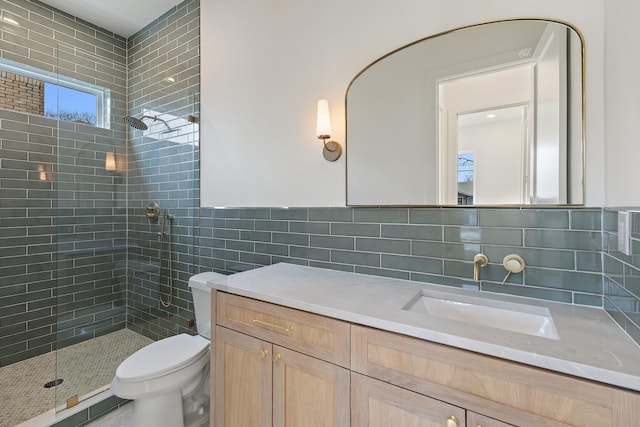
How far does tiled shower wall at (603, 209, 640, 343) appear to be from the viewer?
2.40ft

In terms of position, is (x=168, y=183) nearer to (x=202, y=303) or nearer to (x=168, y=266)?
(x=168, y=266)

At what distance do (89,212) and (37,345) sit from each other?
116 cm

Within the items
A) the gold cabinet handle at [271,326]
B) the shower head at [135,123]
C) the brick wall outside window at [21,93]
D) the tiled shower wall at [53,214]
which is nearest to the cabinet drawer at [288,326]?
the gold cabinet handle at [271,326]

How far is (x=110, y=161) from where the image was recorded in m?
2.37

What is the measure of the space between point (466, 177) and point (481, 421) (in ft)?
2.92

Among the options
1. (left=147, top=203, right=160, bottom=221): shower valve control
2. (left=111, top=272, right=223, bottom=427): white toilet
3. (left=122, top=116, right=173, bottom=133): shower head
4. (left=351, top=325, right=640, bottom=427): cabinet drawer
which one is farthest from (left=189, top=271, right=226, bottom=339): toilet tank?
(left=122, top=116, right=173, bottom=133): shower head

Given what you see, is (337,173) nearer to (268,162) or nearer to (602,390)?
(268,162)

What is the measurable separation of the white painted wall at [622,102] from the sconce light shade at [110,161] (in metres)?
3.05

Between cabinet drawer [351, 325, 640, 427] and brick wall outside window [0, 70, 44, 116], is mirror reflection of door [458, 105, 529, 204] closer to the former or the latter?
cabinet drawer [351, 325, 640, 427]

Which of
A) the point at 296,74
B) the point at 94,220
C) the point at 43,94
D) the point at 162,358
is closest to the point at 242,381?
the point at 162,358

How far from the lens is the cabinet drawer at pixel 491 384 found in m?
0.62

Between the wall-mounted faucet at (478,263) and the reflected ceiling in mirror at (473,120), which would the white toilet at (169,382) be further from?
the wall-mounted faucet at (478,263)

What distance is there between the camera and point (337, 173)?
5.24 ft

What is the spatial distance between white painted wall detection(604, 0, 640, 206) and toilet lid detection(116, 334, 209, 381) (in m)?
1.96
